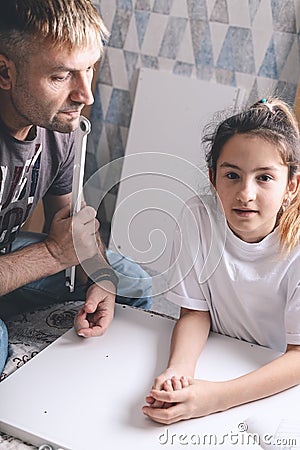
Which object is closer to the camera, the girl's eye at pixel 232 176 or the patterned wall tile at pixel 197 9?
the girl's eye at pixel 232 176

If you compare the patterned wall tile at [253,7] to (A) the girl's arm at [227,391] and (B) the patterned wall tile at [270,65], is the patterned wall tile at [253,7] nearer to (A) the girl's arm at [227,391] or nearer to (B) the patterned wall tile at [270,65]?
(B) the patterned wall tile at [270,65]

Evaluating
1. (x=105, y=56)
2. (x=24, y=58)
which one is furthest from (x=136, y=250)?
(x=105, y=56)

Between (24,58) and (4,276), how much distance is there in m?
0.37

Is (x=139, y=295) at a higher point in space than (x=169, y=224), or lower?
lower

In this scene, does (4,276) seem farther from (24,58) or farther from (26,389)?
(24,58)

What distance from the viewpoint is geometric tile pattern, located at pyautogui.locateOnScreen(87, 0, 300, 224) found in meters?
1.96

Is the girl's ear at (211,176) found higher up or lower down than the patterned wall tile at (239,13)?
lower down

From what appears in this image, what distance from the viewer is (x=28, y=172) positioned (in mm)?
1118

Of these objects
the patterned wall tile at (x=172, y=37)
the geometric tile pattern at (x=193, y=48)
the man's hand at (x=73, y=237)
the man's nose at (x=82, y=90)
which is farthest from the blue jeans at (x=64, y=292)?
the patterned wall tile at (x=172, y=37)

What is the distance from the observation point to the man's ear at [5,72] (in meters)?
0.92

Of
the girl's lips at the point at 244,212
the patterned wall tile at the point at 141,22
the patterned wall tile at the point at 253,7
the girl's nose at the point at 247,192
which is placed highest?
the patterned wall tile at the point at 253,7

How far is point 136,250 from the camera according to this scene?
1057mm

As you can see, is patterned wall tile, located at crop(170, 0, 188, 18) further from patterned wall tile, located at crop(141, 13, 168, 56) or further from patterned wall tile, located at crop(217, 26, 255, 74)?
patterned wall tile, located at crop(217, 26, 255, 74)

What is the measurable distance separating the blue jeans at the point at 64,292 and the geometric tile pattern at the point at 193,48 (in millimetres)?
966
